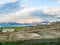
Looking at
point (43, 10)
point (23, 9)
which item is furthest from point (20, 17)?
point (43, 10)

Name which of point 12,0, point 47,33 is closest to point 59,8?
point 47,33

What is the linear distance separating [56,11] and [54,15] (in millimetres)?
117

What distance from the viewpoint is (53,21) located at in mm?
5898

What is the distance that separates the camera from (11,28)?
5848 millimetres

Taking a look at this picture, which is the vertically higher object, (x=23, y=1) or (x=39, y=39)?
(x=23, y=1)

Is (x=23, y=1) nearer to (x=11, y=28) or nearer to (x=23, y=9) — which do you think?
(x=23, y=9)

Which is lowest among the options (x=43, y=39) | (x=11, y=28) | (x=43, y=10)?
(x=43, y=39)

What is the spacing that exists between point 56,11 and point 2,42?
162 centimetres

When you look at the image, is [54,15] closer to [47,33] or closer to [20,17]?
[47,33]

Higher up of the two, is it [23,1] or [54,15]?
[23,1]

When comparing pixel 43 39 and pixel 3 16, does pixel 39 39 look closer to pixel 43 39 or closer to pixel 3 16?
pixel 43 39

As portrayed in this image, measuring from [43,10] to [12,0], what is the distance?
855mm

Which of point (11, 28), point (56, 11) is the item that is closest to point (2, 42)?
point (11, 28)

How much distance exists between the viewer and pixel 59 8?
594 cm
